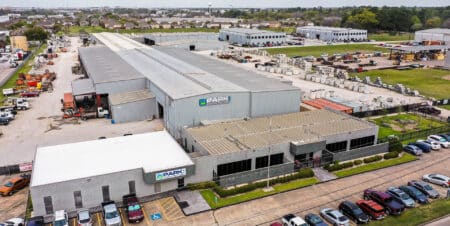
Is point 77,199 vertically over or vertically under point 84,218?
over

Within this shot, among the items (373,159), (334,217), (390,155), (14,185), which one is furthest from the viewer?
(390,155)

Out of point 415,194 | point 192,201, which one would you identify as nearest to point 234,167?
point 192,201

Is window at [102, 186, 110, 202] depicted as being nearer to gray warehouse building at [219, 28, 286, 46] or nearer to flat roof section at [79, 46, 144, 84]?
flat roof section at [79, 46, 144, 84]

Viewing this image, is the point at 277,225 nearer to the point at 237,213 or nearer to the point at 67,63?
the point at 237,213

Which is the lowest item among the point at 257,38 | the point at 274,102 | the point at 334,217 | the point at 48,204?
the point at 334,217

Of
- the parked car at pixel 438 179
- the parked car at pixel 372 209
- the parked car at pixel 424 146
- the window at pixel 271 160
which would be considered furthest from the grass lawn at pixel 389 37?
the parked car at pixel 372 209

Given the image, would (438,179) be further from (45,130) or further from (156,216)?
(45,130)

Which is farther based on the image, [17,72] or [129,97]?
[17,72]
